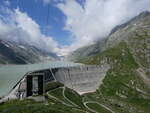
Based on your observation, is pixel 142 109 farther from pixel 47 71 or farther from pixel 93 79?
pixel 47 71

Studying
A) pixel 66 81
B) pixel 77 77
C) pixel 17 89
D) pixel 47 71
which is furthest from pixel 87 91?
pixel 17 89

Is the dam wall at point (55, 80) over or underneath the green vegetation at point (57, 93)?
over

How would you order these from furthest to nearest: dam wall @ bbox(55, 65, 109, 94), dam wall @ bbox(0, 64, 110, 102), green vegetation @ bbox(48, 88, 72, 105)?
1. dam wall @ bbox(55, 65, 109, 94)
2. green vegetation @ bbox(48, 88, 72, 105)
3. dam wall @ bbox(0, 64, 110, 102)

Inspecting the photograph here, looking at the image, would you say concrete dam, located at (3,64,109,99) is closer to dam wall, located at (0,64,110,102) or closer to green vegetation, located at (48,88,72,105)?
dam wall, located at (0,64,110,102)

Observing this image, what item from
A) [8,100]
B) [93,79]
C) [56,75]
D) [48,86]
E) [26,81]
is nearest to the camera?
[8,100]

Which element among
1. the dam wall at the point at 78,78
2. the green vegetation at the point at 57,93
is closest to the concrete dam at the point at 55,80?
the dam wall at the point at 78,78

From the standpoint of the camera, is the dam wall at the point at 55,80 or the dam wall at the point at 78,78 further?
the dam wall at the point at 78,78

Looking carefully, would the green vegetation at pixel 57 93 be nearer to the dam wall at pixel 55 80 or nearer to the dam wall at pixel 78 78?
the dam wall at pixel 55 80

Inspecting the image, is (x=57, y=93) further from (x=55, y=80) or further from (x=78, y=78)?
(x=78, y=78)

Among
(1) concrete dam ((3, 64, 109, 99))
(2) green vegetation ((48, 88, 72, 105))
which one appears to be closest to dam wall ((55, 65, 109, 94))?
(1) concrete dam ((3, 64, 109, 99))
